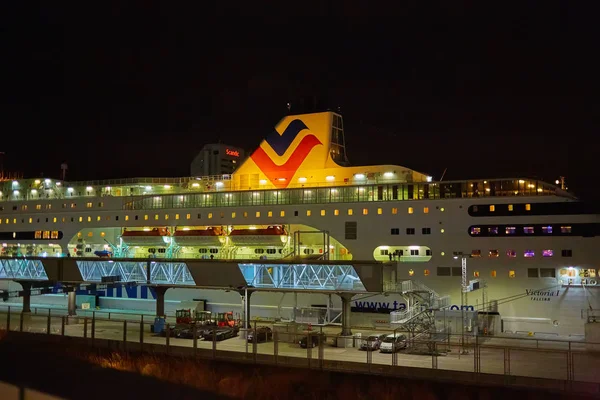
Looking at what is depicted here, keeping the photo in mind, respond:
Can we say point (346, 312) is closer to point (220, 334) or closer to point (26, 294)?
→ point (220, 334)

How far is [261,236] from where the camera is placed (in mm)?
39750

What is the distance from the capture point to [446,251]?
3388cm

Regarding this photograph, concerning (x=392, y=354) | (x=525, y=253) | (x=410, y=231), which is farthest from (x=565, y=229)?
(x=392, y=354)

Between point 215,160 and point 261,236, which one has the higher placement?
point 215,160

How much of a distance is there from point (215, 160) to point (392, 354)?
38376 millimetres

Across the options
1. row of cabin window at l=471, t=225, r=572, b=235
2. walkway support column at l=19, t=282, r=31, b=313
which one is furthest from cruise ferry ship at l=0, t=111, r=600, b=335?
walkway support column at l=19, t=282, r=31, b=313

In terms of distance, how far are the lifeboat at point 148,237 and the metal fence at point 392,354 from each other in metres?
12.4

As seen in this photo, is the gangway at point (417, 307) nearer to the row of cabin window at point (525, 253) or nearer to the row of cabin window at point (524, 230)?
the row of cabin window at point (525, 253)

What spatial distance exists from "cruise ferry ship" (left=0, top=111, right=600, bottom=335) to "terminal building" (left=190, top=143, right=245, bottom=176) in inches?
224

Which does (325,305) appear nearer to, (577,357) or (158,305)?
(158,305)

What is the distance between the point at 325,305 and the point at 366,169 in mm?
10403

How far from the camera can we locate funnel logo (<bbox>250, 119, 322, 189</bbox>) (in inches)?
1666

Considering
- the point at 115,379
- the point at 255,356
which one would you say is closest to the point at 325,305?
the point at 255,356

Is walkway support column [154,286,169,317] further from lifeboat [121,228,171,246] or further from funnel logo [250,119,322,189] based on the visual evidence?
funnel logo [250,119,322,189]
